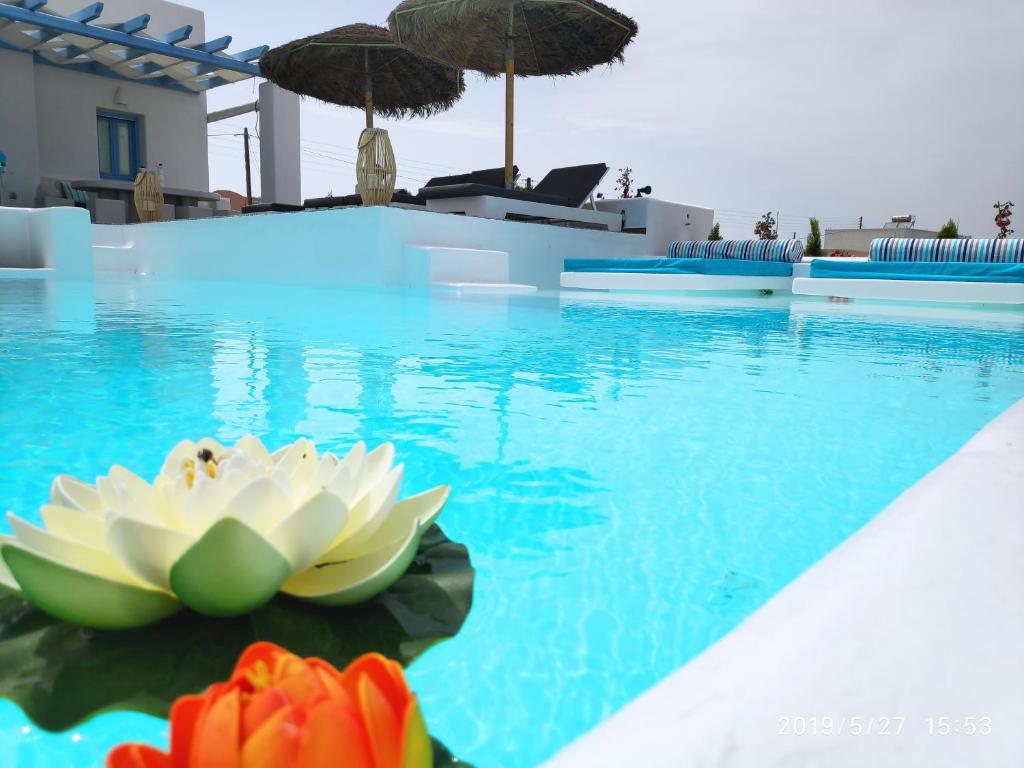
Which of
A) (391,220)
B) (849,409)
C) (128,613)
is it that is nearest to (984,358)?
(849,409)

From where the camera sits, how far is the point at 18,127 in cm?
1634

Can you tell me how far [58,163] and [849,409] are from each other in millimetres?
19405

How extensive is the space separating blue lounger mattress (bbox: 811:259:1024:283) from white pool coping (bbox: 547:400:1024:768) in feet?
35.7

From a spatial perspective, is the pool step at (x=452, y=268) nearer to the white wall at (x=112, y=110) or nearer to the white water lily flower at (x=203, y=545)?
the white water lily flower at (x=203, y=545)

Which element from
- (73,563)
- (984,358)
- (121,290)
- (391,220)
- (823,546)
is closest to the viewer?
(73,563)

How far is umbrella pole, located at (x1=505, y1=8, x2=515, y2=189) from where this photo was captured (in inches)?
489

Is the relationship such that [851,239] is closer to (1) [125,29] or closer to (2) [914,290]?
(2) [914,290]

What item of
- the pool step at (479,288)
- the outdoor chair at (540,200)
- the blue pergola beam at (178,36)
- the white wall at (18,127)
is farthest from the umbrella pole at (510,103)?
the white wall at (18,127)

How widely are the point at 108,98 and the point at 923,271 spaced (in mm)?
18134

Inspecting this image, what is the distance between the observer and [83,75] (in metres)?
17.8

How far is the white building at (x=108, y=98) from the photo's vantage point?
51.1 ft

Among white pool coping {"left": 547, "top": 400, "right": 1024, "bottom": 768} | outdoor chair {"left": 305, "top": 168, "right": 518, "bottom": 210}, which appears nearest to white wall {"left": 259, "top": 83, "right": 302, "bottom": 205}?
outdoor chair {"left": 305, "top": 168, "right": 518, "bottom": 210}

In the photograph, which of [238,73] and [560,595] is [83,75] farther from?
[560,595]

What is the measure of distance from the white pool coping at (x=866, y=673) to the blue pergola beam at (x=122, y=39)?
56.6 ft
